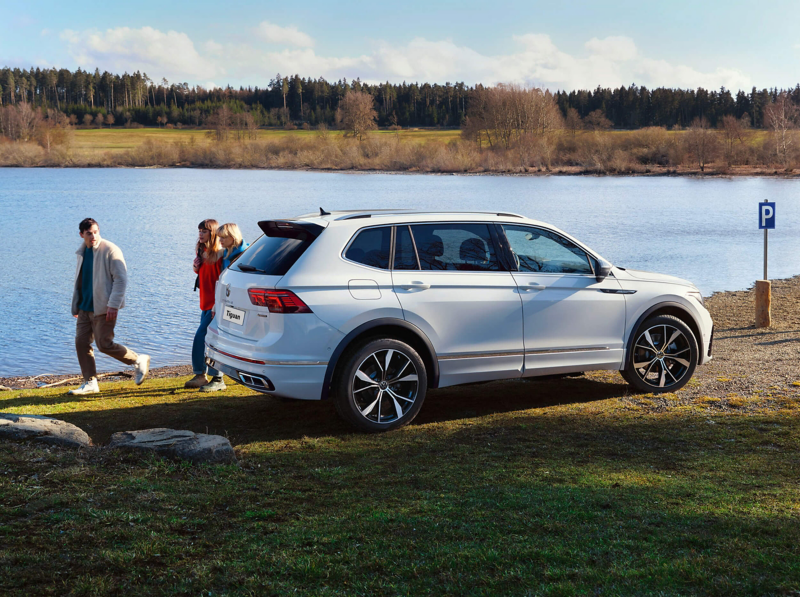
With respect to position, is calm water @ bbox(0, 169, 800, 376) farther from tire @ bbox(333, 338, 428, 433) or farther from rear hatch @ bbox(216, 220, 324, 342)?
tire @ bbox(333, 338, 428, 433)

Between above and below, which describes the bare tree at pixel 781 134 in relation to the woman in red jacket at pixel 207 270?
above

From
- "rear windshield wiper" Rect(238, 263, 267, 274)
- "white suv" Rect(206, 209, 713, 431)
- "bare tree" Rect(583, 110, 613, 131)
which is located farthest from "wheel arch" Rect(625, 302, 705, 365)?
"bare tree" Rect(583, 110, 613, 131)

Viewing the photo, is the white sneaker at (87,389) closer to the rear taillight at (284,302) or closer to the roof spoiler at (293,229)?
the roof spoiler at (293,229)

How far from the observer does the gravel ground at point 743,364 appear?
27.1 ft

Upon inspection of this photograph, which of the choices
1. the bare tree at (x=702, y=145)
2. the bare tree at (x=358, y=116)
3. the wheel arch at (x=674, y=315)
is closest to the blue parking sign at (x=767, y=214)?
the wheel arch at (x=674, y=315)

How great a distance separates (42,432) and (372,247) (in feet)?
9.67

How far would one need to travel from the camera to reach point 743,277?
2367 cm

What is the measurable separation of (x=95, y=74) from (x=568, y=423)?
678 feet

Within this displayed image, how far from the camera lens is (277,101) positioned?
18988 cm

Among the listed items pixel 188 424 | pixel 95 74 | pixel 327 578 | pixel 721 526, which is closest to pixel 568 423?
pixel 721 526

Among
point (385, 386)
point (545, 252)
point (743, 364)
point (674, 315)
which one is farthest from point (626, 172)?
point (385, 386)

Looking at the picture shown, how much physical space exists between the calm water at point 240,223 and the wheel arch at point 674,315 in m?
8.52

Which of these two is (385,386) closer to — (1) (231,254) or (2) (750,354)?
(1) (231,254)

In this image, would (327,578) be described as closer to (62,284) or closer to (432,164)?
(62,284)
